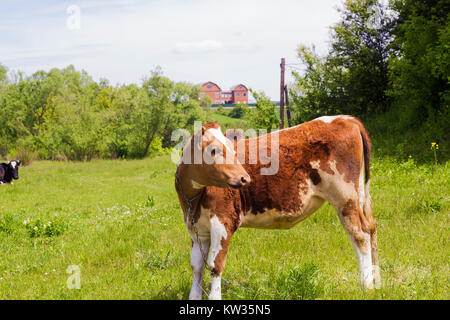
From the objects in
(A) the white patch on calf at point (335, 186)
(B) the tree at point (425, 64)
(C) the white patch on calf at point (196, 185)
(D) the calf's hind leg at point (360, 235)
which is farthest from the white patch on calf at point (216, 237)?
(B) the tree at point (425, 64)

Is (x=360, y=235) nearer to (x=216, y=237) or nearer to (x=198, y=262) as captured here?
(x=216, y=237)

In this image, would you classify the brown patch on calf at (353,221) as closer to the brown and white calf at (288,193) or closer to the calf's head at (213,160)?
the brown and white calf at (288,193)

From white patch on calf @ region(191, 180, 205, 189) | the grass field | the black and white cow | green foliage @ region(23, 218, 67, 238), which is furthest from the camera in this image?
the black and white cow

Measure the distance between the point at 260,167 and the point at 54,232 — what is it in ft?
23.3

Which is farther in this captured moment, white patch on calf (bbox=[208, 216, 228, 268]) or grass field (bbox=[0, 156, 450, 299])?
grass field (bbox=[0, 156, 450, 299])

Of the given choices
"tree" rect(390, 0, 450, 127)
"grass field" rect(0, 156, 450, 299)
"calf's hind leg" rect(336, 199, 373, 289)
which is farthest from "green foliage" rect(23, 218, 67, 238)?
"tree" rect(390, 0, 450, 127)

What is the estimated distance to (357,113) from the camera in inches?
1024

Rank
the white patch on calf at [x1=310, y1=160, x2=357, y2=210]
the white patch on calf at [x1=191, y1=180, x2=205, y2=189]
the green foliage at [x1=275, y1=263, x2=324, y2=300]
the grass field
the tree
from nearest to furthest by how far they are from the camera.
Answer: the white patch on calf at [x1=191, y1=180, x2=205, y2=189]
the white patch on calf at [x1=310, y1=160, x2=357, y2=210]
the green foliage at [x1=275, y1=263, x2=324, y2=300]
the grass field
the tree

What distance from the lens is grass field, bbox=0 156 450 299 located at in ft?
16.1

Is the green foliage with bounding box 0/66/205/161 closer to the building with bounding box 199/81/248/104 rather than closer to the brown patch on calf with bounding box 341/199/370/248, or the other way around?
the brown patch on calf with bounding box 341/199/370/248

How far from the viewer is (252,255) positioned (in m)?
6.41

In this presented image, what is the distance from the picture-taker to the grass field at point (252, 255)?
4895mm

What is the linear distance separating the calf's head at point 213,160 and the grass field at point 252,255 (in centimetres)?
154
